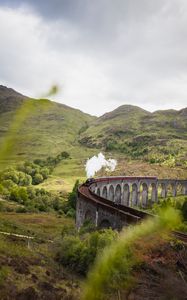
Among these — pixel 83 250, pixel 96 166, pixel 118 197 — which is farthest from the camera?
pixel 96 166

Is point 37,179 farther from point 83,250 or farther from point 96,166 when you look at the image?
point 83,250

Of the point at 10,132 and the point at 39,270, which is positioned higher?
the point at 10,132

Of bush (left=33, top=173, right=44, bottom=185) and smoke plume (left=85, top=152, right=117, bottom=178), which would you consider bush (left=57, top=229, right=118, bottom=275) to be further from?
smoke plume (left=85, top=152, right=117, bottom=178)

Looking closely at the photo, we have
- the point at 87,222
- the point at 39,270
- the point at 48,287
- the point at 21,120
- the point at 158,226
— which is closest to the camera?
the point at 21,120

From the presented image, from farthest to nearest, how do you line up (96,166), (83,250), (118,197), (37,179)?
(96,166) < (37,179) < (118,197) < (83,250)

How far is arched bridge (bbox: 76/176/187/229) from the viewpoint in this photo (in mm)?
31438

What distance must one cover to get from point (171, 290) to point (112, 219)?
28.1 metres

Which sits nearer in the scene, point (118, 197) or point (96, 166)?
point (118, 197)

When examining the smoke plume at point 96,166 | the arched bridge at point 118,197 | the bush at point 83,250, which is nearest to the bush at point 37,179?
the smoke plume at point 96,166

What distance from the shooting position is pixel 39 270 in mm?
23625

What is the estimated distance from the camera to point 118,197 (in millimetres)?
73062

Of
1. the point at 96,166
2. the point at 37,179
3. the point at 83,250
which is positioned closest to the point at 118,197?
the point at 37,179

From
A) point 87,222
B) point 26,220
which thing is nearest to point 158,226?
point 87,222

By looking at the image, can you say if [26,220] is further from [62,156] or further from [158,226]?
[62,156]
